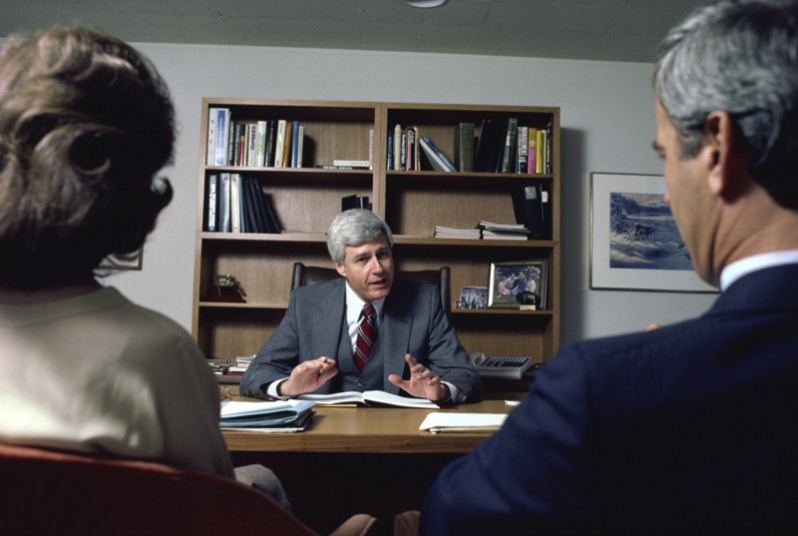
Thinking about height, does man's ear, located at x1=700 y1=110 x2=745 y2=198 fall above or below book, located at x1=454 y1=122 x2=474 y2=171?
below

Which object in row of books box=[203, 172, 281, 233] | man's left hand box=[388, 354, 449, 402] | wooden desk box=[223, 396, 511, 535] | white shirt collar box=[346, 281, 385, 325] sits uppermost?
row of books box=[203, 172, 281, 233]

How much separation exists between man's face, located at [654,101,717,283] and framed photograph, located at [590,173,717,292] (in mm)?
3370

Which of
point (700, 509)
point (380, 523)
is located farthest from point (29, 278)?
point (380, 523)

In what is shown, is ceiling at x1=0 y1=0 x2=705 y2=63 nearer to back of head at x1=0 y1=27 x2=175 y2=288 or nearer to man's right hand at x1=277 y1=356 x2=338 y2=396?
man's right hand at x1=277 y1=356 x2=338 y2=396

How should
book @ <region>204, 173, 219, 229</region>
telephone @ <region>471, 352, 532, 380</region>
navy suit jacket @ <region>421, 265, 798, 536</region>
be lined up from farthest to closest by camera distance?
book @ <region>204, 173, 219, 229</region>
telephone @ <region>471, 352, 532, 380</region>
navy suit jacket @ <region>421, 265, 798, 536</region>

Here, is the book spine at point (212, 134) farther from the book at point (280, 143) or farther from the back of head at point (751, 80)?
the back of head at point (751, 80)

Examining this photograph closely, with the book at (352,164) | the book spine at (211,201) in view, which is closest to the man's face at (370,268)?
the book at (352,164)

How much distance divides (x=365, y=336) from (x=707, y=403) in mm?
2012

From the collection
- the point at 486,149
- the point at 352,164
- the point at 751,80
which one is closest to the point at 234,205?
the point at 352,164

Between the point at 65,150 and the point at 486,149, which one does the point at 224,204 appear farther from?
the point at 65,150

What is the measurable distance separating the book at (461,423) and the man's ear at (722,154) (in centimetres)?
91

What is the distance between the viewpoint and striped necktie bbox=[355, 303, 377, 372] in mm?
2520

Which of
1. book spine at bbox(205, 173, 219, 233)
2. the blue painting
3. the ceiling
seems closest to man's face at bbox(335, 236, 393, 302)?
book spine at bbox(205, 173, 219, 233)

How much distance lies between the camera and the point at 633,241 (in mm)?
4055
